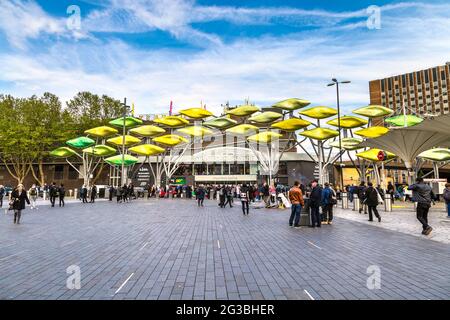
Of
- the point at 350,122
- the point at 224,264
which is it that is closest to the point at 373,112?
the point at 350,122

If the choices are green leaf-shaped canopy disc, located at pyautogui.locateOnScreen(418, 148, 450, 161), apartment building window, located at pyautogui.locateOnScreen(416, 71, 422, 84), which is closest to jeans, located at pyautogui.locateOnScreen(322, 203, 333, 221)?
green leaf-shaped canopy disc, located at pyautogui.locateOnScreen(418, 148, 450, 161)

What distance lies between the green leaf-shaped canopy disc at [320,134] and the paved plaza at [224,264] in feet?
117

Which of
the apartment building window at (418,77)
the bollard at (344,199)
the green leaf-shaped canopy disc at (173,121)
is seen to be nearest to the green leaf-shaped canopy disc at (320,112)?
the green leaf-shaped canopy disc at (173,121)

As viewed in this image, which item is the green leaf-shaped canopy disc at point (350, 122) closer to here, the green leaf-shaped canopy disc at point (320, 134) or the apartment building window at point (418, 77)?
the green leaf-shaped canopy disc at point (320, 134)

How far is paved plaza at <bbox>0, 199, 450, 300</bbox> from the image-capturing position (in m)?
4.11

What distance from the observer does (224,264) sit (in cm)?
561

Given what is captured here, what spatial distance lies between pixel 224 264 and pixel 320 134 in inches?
1632

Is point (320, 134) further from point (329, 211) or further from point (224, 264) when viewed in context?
point (224, 264)

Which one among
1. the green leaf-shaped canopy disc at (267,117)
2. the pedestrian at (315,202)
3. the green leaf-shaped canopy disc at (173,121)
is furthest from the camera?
the green leaf-shaped canopy disc at (173,121)

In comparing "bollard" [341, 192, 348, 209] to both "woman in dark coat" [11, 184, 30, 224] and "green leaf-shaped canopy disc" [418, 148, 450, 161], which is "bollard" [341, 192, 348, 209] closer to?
"woman in dark coat" [11, 184, 30, 224]

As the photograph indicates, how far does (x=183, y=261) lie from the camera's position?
19.2 feet

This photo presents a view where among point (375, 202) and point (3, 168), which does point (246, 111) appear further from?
point (3, 168)

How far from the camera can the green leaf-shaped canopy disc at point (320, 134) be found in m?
43.6
